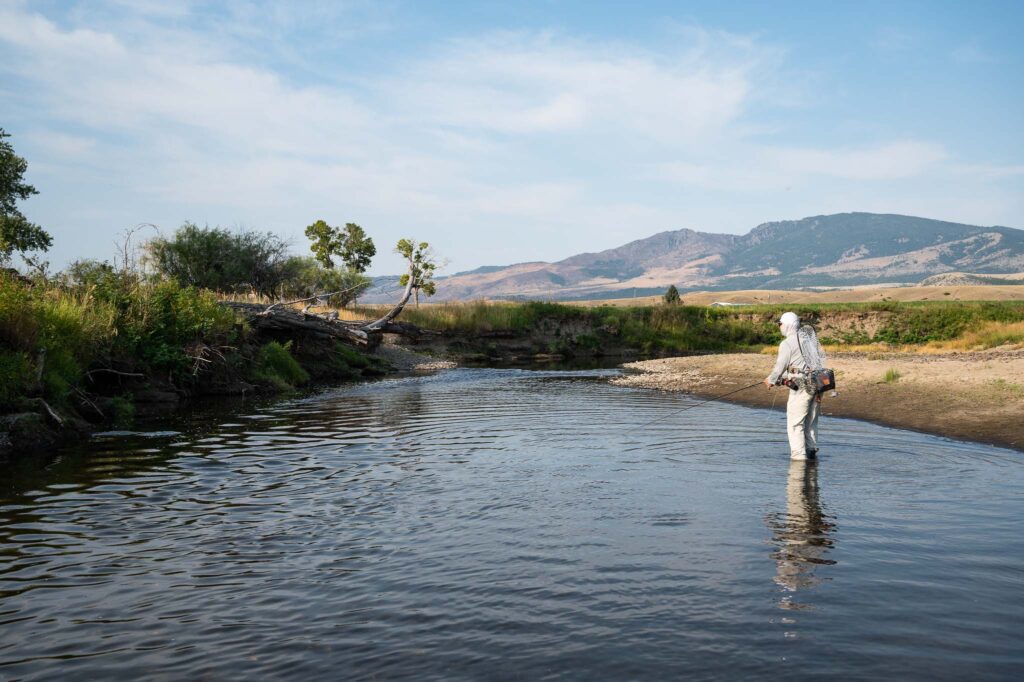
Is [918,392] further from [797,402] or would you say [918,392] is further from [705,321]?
[705,321]

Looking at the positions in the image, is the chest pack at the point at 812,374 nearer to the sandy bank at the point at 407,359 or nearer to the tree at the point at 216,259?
the sandy bank at the point at 407,359

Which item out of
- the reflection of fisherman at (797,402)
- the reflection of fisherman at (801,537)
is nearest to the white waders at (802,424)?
the reflection of fisherman at (797,402)

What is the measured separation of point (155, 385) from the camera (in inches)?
832

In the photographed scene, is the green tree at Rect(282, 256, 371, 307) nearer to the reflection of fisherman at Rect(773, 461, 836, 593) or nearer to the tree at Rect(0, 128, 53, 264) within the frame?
the tree at Rect(0, 128, 53, 264)

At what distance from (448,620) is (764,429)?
12.4 metres

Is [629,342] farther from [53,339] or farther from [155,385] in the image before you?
[53,339]

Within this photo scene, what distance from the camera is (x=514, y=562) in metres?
7.88

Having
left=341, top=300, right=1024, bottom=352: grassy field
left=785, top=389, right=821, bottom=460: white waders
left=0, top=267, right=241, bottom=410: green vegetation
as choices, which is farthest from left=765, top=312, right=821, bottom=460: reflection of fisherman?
left=341, top=300, right=1024, bottom=352: grassy field

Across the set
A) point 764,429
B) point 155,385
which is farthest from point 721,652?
point 155,385

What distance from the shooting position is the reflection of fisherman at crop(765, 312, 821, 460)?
12.9 m

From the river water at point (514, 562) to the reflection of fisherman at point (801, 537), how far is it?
0.04 metres

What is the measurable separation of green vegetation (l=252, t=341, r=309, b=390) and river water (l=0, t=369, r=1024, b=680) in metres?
11.4

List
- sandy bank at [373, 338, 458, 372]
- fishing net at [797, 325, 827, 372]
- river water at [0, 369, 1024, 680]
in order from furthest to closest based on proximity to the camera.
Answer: sandy bank at [373, 338, 458, 372] → fishing net at [797, 325, 827, 372] → river water at [0, 369, 1024, 680]

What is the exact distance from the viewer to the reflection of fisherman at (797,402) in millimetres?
12875
